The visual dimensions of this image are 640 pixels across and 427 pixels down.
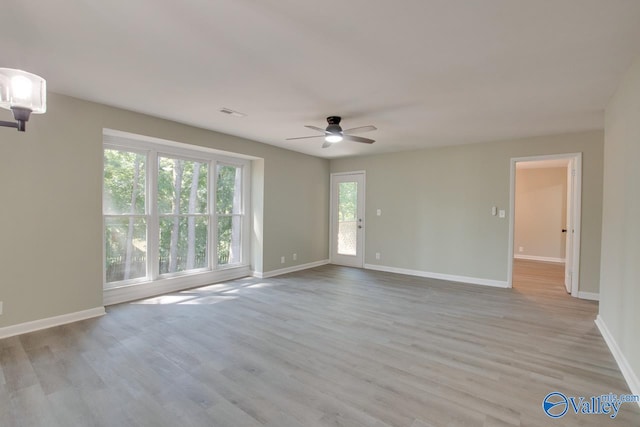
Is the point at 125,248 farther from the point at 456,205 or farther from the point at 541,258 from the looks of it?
the point at 541,258

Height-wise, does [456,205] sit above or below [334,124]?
below

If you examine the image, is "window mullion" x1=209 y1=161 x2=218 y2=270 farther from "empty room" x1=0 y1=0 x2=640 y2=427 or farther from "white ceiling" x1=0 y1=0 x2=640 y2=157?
"white ceiling" x1=0 y1=0 x2=640 y2=157

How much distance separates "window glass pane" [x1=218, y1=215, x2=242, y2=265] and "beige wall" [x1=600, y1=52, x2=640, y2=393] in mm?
5249

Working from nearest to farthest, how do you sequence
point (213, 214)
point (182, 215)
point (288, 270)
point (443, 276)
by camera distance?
point (182, 215) → point (213, 214) → point (443, 276) → point (288, 270)

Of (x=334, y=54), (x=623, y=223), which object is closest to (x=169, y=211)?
(x=334, y=54)

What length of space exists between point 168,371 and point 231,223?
3.50m

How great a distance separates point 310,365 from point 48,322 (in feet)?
9.70

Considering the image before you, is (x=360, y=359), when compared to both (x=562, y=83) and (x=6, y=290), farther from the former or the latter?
(x=6, y=290)

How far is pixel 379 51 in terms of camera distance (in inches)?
94.0

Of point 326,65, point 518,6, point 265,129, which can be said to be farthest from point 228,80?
point 518,6

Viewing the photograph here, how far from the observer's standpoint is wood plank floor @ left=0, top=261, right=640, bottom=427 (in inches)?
77.9

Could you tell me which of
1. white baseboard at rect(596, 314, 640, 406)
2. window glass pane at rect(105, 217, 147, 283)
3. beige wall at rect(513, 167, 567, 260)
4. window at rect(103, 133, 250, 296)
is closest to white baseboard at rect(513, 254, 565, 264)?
beige wall at rect(513, 167, 567, 260)

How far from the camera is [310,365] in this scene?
258 cm

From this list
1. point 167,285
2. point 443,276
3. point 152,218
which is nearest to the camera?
point 152,218
